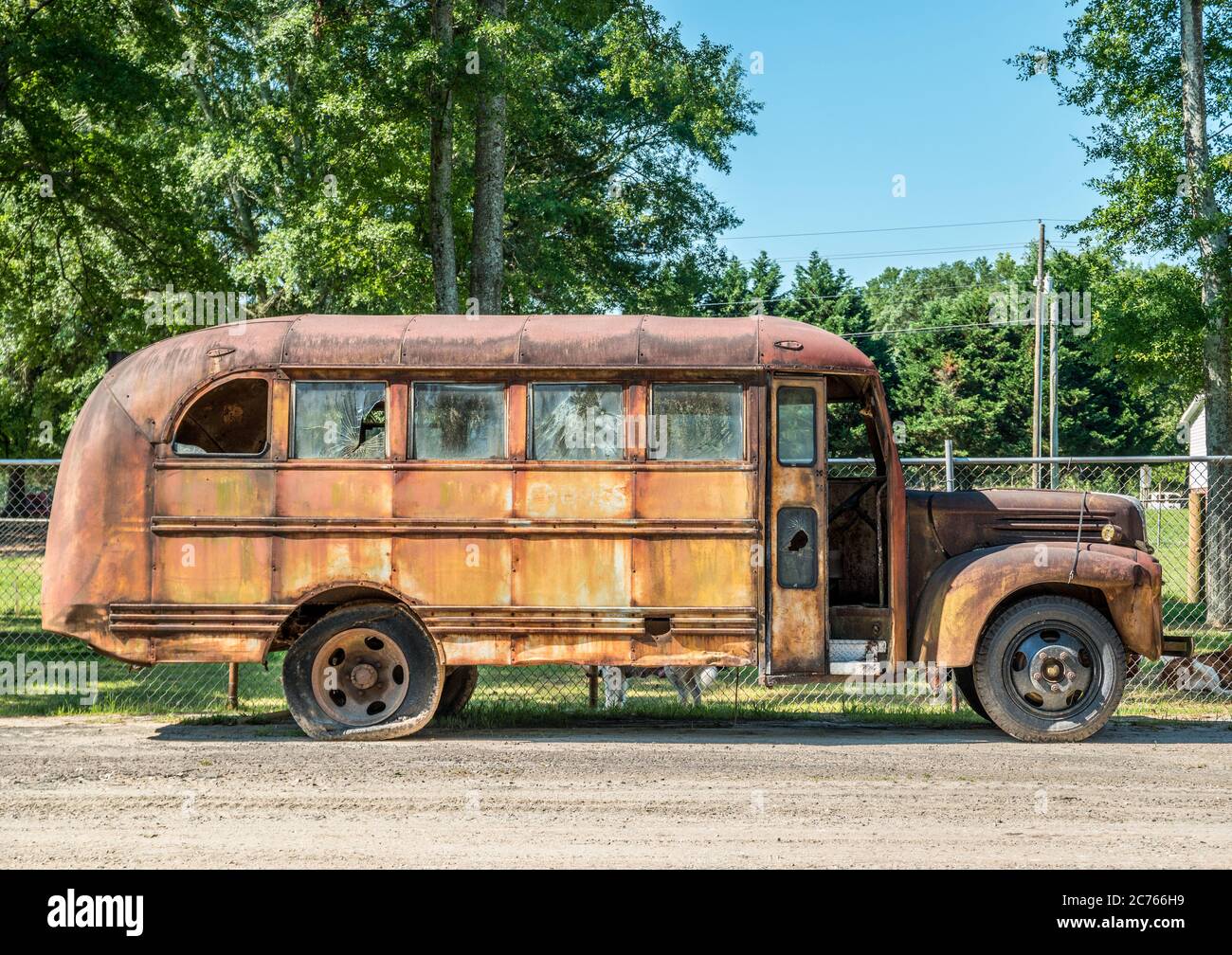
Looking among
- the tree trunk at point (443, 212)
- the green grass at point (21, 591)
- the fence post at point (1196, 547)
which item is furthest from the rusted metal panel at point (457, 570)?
the tree trunk at point (443, 212)

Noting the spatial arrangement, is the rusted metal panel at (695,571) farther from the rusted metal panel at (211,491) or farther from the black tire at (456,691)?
the rusted metal panel at (211,491)

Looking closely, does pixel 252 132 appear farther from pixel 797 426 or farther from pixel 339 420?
pixel 797 426

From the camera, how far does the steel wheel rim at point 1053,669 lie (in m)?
9.45

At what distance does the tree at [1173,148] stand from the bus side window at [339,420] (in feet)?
35.7

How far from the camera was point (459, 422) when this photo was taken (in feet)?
31.4

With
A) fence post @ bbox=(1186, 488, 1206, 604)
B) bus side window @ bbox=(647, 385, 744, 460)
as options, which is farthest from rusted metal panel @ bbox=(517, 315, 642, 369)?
fence post @ bbox=(1186, 488, 1206, 604)

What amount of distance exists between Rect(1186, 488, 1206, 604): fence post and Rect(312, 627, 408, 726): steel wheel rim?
9545mm

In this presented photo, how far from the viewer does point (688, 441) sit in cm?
952

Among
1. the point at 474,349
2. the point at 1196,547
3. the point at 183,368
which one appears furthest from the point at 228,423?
the point at 1196,547

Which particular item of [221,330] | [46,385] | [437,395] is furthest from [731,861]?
[46,385]

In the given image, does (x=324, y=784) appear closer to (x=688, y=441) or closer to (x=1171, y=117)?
(x=688, y=441)

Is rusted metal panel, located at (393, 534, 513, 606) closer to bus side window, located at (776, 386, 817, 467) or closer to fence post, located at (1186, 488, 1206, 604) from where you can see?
bus side window, located at (776, 386, 817, 467)
